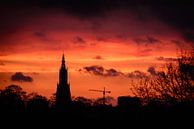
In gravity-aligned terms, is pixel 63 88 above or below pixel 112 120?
above

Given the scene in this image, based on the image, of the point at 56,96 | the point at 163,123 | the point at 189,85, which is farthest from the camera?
the point at 56,96

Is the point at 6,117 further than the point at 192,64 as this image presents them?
Yes

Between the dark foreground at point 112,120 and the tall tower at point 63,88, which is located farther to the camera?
the tall tower at point 63,88

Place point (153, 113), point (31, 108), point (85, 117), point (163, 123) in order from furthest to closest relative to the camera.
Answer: point (31, 108)
point (85, 117)
point (153, 113)
point (163, 123)

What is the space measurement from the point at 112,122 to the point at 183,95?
1431 inches

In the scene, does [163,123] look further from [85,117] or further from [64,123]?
[85,117]

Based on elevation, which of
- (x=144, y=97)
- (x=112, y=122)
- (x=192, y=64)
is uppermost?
(x=192, y=64)

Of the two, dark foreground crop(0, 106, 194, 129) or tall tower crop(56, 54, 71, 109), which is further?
tall tower crop(56, 54, 71, 109)

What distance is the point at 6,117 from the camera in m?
64.6

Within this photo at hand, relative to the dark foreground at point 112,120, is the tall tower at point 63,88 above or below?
above

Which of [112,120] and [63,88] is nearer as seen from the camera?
[112,120]

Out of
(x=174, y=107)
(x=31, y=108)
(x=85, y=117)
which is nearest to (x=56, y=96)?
(x=31, y=108)

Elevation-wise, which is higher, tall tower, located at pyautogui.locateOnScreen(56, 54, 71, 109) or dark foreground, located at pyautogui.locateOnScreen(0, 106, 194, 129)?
tall tower, located at pyautogui.locateOnScreen(56, 54, 71, 109)

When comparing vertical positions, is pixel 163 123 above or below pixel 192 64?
below
